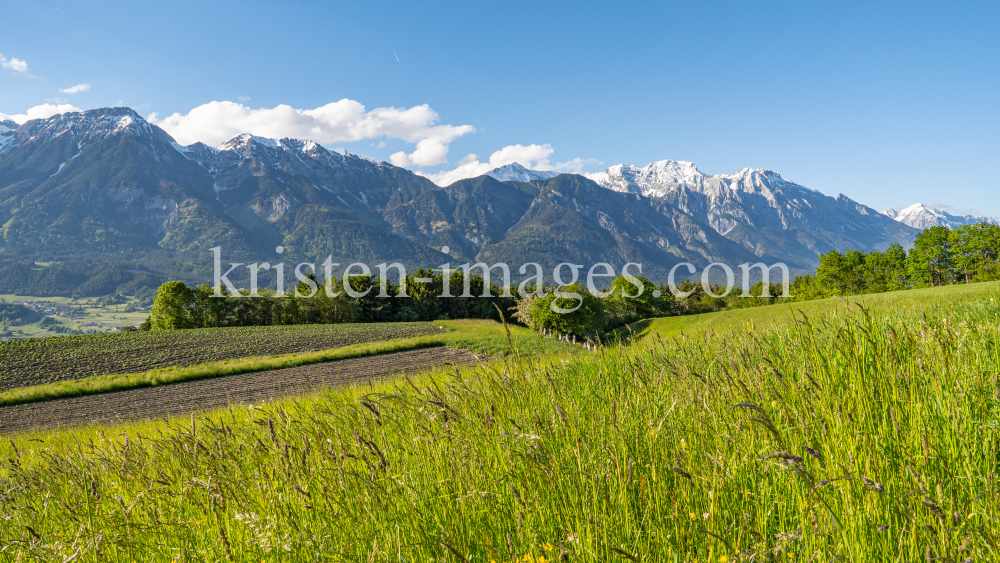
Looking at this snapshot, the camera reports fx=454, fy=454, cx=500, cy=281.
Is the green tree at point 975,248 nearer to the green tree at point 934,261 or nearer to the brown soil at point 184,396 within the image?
the green tree at point 934,261

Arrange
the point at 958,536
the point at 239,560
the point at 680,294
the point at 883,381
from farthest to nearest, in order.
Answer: the point at 680,294 < the point at 883,381 < the point at 239,560 < the point at 958,536

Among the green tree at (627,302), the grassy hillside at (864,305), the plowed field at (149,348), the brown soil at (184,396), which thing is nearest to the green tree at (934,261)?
the green tree at (627,302)

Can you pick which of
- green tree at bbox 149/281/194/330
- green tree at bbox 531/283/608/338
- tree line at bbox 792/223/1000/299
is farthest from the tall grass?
tree line at bbox 792/223/1000/299

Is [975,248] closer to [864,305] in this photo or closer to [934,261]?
[934,261]

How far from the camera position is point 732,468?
6.43ft

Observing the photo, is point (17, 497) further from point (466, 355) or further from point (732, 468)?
point (466, 355)

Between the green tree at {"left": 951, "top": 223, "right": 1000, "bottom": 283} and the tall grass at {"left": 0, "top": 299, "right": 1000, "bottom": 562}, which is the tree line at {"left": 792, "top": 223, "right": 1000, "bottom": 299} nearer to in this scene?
the green tree at {"left": 951, "top": 223, "right": 1000, "bottom": 283}

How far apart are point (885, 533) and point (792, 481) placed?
0.39 metres

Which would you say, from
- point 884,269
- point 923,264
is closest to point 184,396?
point 884,269

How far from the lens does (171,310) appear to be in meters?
64.8

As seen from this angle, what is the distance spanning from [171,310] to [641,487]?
78.9 meters

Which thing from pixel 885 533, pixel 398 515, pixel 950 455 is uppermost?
pixel 950 455

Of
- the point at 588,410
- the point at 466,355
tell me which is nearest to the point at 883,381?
the point at 588,410

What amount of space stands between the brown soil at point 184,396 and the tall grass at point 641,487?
14.2 metres
